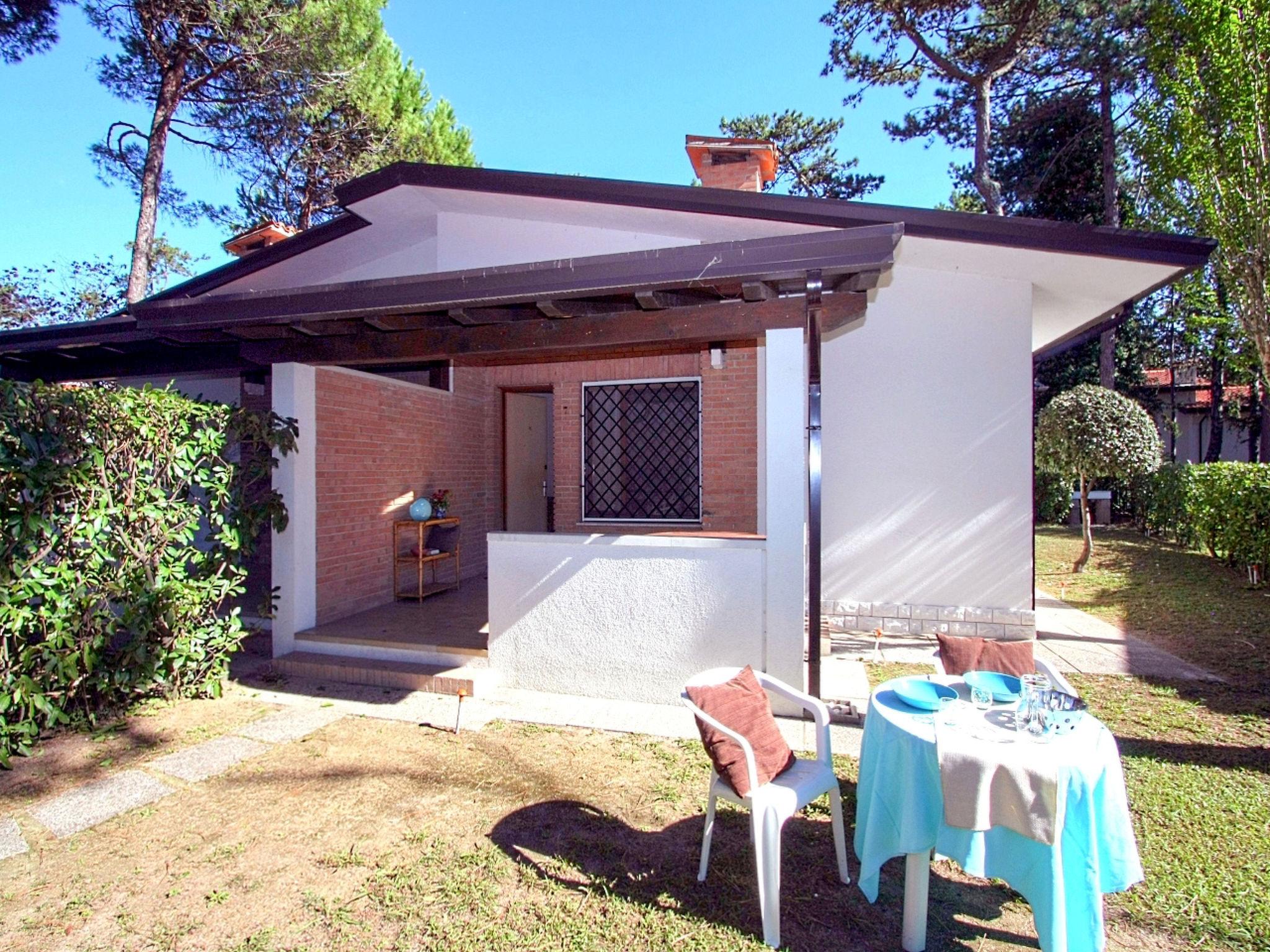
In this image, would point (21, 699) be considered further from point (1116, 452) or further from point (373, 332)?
point (1116, 452)

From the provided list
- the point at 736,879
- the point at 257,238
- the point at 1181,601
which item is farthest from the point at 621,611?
the point at 1181,601

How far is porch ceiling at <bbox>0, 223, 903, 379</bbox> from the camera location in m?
3.80

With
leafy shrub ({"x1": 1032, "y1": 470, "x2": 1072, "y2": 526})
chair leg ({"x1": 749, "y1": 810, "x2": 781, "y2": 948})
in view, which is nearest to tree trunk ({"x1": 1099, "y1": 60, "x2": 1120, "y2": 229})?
leafy shrub ({"x1": 1032, "y1": 470, "x2": 1072, "y2": 526})

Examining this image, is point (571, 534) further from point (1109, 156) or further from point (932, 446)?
point (1109, 156)

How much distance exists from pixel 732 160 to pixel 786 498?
4.28 meters

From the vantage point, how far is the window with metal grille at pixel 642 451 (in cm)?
732

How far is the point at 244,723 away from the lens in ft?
14.4

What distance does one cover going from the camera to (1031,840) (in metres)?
2.16

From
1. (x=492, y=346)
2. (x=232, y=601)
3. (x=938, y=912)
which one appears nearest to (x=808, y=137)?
(x=492, y=346)

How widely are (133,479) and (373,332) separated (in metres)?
1.89

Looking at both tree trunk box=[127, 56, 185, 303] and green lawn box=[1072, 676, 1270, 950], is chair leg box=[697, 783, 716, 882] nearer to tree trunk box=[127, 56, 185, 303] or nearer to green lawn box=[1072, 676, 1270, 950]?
green lawn box=[1072, 676, 1270, 950]

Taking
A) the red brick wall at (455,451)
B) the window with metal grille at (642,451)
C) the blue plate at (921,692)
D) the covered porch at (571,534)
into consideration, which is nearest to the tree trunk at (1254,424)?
the red brick wall at (455,451)

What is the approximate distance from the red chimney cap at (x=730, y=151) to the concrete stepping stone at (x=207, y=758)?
21.2 ft

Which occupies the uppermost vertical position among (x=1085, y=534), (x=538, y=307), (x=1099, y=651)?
(x=538, y=307)
